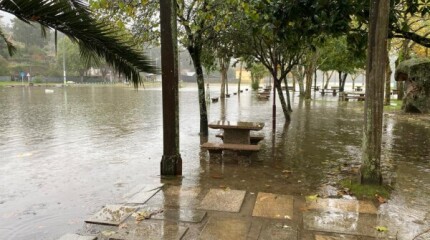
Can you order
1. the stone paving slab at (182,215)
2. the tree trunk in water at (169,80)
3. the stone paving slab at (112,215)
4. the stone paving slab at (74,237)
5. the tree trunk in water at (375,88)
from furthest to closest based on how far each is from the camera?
the tree trunk in water at (169,80), the tree trunk in water at (375,88), the stone paving slab at (182,215), the stone paving slab at (112,215), the stone paving slab at (74,237)

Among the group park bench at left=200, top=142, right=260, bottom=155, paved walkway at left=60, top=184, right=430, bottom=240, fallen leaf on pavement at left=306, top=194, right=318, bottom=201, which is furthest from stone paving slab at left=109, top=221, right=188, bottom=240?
park bench at left=200, top=142, right=260, bottom=155

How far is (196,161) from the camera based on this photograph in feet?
26.5

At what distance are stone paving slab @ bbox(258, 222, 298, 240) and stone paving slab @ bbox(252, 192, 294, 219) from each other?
0.27 meters

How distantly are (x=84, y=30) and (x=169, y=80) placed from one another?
2.31 metres

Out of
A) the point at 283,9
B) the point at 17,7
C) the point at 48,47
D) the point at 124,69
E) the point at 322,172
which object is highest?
the point at 48,47

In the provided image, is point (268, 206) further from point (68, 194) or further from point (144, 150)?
point (144, 150)

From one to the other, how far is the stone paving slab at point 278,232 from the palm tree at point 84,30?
2381 millimetres

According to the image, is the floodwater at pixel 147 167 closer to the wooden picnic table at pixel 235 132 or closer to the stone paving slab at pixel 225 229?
the wooden picnic table at pixel 235 132

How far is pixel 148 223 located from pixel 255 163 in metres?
3.89

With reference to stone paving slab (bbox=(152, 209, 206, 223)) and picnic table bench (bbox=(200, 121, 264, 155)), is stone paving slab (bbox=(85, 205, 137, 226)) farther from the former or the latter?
picnic table bench (bbox=(200, 121, 264, 155))

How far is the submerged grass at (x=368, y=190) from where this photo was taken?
18.1 ft

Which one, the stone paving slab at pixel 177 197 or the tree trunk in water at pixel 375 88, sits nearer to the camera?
the stone paving slab at pixel 177 197

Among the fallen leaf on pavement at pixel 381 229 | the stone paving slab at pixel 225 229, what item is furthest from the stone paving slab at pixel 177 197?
the fallen leaf on pavement at pixel 381 229

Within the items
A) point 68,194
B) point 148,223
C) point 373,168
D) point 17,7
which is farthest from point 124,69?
point 373,168
